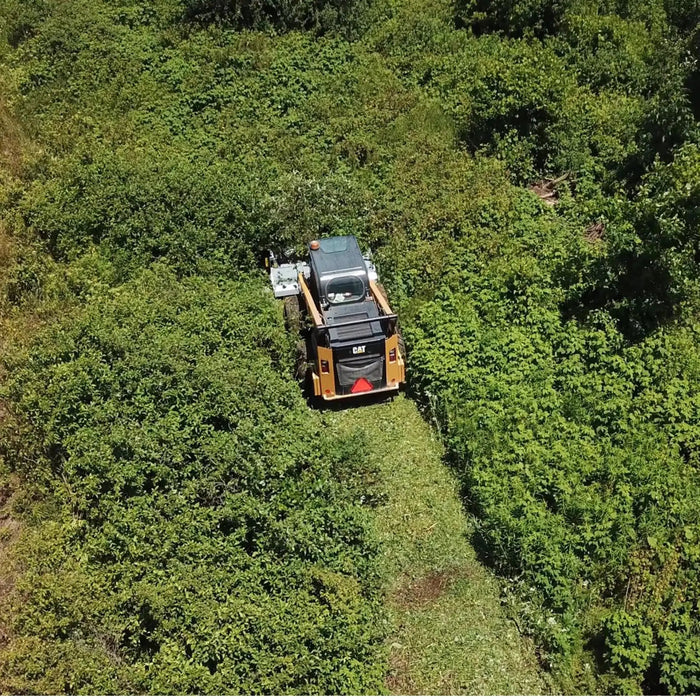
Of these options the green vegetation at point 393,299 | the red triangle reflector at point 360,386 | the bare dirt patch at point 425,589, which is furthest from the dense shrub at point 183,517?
the red triangle reflector at point 360,386

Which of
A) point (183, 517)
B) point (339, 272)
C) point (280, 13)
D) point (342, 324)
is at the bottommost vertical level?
point (183, 517)

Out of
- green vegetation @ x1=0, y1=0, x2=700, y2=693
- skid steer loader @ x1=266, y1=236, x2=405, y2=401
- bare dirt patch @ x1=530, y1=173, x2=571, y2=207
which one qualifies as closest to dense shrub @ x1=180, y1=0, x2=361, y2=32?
green vegetation @ x1=0, y1=0, x2=700, y2=693

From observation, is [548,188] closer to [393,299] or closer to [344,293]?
[393,299]

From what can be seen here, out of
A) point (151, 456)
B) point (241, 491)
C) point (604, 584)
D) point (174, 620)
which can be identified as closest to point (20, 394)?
point (151, 456)

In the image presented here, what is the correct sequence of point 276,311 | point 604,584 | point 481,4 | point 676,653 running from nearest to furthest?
point 676,653, point 604,584, point 276,311, point 481,4

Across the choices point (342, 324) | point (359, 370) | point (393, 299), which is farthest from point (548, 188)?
point (359, 370)

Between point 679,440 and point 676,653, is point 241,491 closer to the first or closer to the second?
point 676,653
